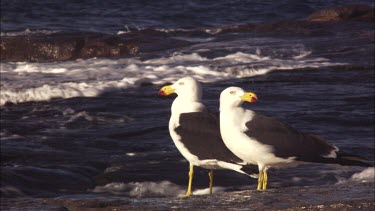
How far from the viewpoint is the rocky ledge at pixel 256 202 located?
6.15m

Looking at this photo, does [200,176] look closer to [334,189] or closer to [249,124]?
[249,124]

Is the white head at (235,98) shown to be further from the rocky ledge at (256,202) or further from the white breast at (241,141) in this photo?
the rocky ledge at (256,202)

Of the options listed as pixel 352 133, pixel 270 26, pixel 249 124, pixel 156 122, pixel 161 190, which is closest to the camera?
pixel 249 124

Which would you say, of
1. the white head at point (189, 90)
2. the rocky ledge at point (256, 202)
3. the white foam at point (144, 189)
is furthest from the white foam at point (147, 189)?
the rocky ledge at point (256, 202)

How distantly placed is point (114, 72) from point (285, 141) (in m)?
12.2

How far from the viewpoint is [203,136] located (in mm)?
8164

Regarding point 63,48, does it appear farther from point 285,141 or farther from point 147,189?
point 285,141

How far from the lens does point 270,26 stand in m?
26.6

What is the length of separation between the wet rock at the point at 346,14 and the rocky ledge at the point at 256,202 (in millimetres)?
20742

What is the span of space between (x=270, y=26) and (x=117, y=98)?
11121 millimetres

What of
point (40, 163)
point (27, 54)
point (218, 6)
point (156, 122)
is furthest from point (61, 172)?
point (218, 6)

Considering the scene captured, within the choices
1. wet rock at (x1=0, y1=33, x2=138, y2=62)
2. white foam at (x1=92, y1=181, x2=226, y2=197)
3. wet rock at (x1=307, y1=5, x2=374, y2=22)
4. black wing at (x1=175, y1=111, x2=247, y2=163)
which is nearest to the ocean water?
white foam at (x1=92, y1=181, x2=226, y2=197)

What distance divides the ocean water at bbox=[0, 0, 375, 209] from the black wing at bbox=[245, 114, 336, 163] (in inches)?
95.0

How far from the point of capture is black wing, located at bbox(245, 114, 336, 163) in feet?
25.2
